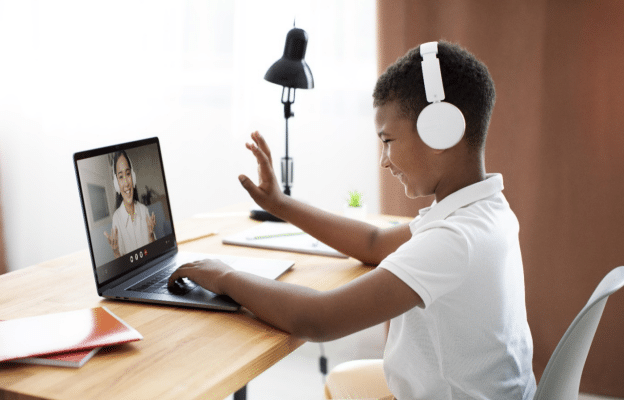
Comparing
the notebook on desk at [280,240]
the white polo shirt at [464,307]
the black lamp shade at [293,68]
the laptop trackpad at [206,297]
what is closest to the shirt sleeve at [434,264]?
the white polo shirt at [464,307]

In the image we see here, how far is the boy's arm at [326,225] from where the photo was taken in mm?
1343

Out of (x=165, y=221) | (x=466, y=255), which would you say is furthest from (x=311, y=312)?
(x=165, y=221)

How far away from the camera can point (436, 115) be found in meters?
0.95

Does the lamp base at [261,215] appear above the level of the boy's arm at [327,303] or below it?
below

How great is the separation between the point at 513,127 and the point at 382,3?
0.63 m

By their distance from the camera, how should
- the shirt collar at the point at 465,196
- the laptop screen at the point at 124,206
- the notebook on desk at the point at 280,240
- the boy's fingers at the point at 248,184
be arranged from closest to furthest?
the shirt collar at the point at 465,196 → the laptop screen at the point at 124,206 → the boy's fingers at the point at 248,184 → the notebook on desk at the point at 280,240

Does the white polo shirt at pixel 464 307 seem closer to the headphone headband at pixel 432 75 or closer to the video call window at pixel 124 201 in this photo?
the headphone headband at pixel 432 75

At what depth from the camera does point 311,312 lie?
0.91 m

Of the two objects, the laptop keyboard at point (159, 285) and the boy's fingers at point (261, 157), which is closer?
the laptop keyboard at point (159, 285)

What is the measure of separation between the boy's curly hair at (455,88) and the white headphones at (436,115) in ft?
0.09

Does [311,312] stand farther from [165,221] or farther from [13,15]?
[13,15]

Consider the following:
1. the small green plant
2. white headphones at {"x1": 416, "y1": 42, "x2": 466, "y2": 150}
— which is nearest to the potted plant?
the small green plant

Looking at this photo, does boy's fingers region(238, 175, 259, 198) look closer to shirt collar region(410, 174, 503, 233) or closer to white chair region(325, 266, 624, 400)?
shirt collar region(410, 174, 503, 233)

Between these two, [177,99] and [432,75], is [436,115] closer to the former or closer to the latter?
[432,75]
